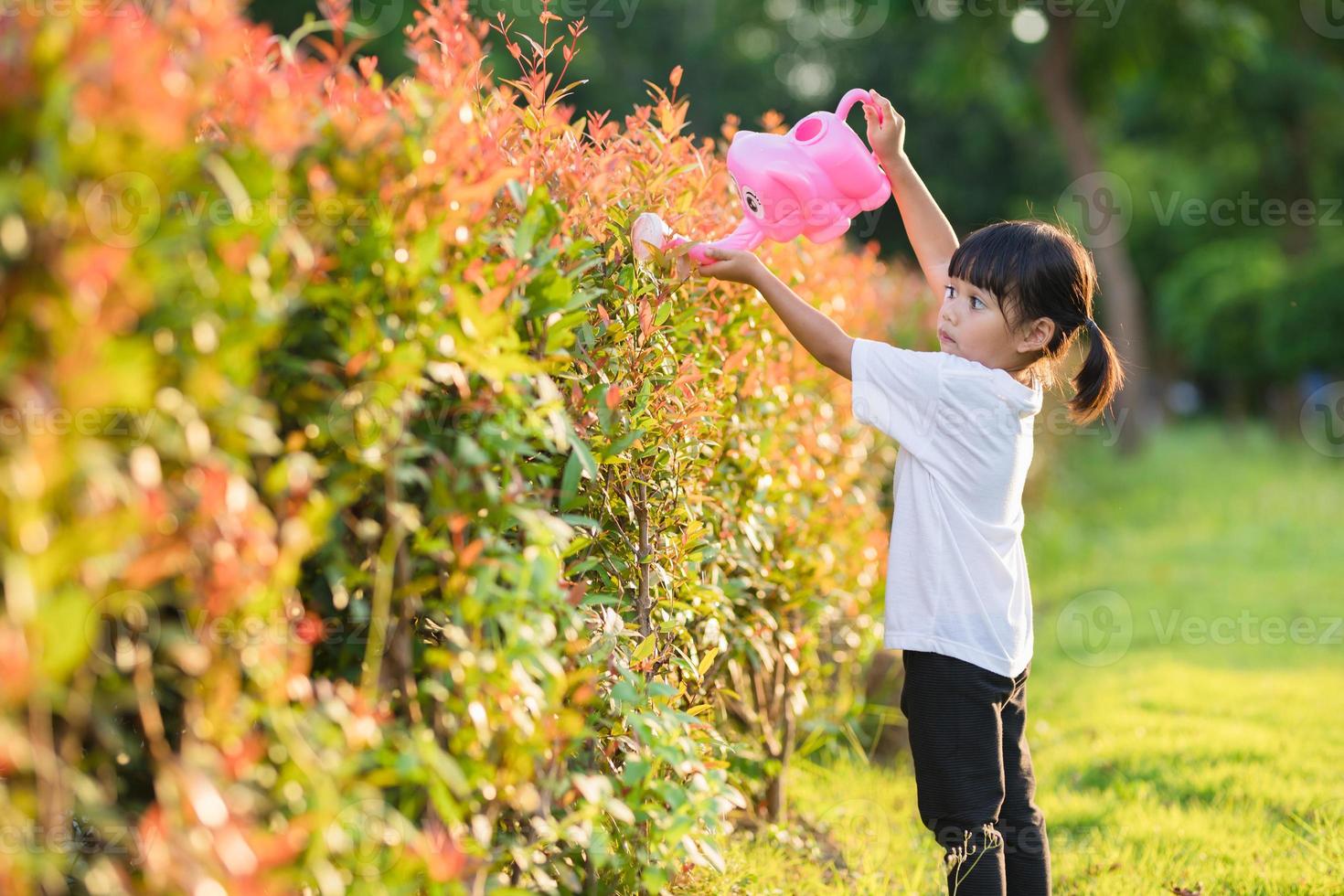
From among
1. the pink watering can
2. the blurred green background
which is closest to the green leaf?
the pink watering can

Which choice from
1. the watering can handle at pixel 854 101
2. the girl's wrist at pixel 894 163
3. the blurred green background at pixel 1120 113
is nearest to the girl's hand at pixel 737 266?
the watering can handle at pixel 854 101

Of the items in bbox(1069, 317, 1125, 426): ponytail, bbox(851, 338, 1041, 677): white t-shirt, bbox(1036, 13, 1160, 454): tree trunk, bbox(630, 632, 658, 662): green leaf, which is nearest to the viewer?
bbox(630, 632, 658, 662): green leaf

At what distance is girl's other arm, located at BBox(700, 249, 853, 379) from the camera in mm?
2463

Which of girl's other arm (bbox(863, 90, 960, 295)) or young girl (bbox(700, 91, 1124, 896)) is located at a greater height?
girl's other arm (bbox(863, 90, 960, 295))

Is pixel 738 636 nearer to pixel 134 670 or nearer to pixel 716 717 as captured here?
pixel 716 717

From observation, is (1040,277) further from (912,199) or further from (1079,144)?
(1079,144)

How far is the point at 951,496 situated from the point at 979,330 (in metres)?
0.41

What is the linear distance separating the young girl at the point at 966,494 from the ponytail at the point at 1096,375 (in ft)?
0.06

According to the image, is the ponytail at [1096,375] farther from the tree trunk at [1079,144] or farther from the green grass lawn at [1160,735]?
the tree trunk at [1079,144]

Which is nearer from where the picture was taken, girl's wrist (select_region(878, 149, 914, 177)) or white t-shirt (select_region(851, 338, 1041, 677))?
white t-shirt (select_region(851, 338, 1041, 677))

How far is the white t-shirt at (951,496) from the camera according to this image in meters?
2.58

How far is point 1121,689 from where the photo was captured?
18.5 ft

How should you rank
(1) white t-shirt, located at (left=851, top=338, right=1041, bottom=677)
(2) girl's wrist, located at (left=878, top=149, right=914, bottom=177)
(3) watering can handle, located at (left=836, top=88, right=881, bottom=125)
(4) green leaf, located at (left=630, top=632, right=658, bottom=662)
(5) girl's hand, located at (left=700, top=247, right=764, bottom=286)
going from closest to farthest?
(4) green leaf, located at (left=630, top=632, right=658, bottom=662) → (5) girl's hand, located at (left=700, top=247, right=764, bottom=286) → (1) white t-shirt, located at (left=851, top=338, right=1041, bottom=677) → (3) watering can handle, located at (left=836, top=88, right=881, bottom=125) → (2) girl's wrist, located at (left=878, top=149, right=914, bottom=177)

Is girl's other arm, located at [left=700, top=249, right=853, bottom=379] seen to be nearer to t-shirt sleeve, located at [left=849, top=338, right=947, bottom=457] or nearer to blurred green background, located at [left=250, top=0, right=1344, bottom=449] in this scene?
t-shirt sleeve, located at [left=849, top=338, right=947, bottom=457]
